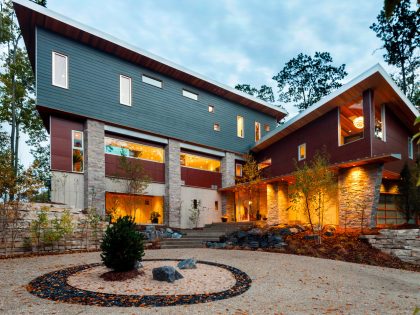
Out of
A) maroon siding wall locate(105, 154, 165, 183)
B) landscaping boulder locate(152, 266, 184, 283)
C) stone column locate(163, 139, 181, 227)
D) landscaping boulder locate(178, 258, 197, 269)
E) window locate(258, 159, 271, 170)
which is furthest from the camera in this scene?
window locate(258, 159, 271, 170)

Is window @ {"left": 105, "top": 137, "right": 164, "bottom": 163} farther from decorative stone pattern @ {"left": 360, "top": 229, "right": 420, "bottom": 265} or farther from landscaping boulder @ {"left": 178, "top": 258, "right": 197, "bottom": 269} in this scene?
decorative stone pattern @ {"left": 360, "top": 229, "right": 420, "bottom": 265}

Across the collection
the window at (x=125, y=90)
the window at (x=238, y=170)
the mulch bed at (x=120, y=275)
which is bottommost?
the mulch bed at (x=120, y=275)

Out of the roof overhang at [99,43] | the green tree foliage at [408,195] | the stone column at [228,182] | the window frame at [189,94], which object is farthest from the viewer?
the stone column at [228,182]

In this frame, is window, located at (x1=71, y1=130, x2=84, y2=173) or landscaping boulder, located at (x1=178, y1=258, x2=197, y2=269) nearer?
landscaping boulder, located at (x1=178, y1=258, x2=197, y2=269)

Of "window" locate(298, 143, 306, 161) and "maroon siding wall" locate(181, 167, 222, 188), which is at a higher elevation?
"window" locate(298, 143, 306, 161)

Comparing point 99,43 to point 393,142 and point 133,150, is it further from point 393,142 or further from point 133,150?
point 393,142

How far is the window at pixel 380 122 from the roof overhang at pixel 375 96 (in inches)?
12.7

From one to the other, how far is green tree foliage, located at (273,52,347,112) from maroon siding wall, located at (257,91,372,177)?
11.7 m

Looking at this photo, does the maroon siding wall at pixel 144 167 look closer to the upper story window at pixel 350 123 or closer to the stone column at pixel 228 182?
the stone column at pixel 228 182

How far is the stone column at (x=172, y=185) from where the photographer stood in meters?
16.7

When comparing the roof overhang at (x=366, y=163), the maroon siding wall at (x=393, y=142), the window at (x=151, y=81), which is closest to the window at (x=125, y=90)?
the window at (x=151, y=81)

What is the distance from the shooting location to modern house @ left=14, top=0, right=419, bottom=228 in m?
12.9

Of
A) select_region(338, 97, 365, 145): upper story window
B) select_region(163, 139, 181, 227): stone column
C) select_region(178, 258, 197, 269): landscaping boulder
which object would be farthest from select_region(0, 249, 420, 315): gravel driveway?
select_region(338, 97, 365, 145): upper story window

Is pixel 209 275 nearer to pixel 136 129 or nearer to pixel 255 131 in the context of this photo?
pixel 136 129
